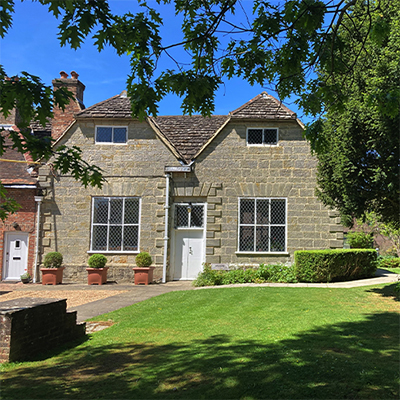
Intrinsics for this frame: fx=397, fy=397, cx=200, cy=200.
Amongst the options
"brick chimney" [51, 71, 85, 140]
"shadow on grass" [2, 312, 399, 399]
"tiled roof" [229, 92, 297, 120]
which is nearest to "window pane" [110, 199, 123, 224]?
"brick chimney" [51, 71, 85, 140]

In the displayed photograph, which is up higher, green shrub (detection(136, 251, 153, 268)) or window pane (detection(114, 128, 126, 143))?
window pane (detection(114, 128, 126, 143))

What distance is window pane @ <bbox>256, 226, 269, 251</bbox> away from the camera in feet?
55.3

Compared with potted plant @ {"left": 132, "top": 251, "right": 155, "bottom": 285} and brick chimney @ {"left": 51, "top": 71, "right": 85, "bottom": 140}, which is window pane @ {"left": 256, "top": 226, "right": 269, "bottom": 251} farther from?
brick chimney @ {"left": 51, "top": 71, "right": 85, "bottom": 140}

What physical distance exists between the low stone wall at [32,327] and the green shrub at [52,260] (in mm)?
9511

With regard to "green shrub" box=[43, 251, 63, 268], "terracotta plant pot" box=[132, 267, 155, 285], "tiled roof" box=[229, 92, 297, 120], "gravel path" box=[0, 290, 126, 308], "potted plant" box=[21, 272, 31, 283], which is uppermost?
"tiled roof" box=[229, 92, 297, 120]

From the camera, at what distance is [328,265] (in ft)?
46.7

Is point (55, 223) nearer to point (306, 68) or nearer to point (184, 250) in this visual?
point (184, 250)

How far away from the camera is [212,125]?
19.4 metres

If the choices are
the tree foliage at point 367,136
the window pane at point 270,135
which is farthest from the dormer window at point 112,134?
the tree foliage at point 367,136

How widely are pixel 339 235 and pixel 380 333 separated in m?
9.81

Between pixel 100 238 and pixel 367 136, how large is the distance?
11.6m

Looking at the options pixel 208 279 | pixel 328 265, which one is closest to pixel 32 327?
pixel 208 279

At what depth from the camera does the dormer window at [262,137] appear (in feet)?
57.0

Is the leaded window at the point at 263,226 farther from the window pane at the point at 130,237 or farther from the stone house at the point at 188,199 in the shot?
the window pane at the point at 130,237
